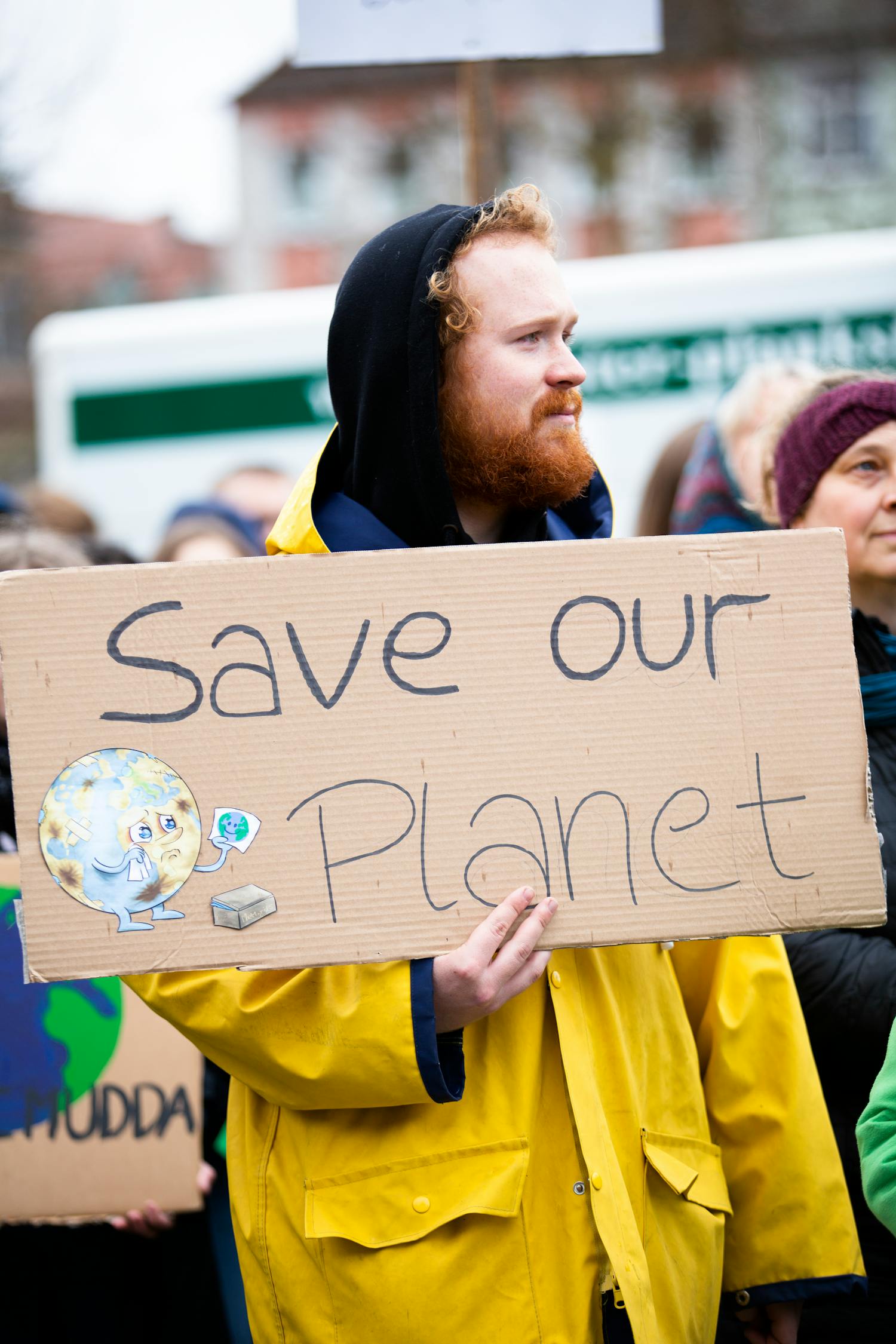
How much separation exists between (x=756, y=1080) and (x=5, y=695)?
3.90ft

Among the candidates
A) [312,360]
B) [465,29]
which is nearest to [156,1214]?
[465,29]

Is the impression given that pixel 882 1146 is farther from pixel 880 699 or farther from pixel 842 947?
pixel 880 699

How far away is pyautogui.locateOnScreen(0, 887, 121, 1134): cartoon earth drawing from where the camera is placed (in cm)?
241

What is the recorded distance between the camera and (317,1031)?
1.61m

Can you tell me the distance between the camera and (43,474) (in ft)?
22.9

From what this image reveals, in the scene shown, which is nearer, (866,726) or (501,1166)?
(501,1166)

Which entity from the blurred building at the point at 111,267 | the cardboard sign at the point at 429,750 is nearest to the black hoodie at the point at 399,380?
the cardboard sign at the point at 429,750

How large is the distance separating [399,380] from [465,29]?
5.58ft

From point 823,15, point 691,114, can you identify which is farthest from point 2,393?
point 823,15

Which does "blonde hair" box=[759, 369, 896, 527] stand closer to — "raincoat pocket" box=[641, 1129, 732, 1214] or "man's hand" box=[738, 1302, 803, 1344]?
"raincoat pocket" box=[641, 1129, 732, 1214]

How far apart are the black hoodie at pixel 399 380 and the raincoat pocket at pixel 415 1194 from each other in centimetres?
85

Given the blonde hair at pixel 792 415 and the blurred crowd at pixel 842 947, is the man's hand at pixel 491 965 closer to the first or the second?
the blurred crowd at pixel 842 947

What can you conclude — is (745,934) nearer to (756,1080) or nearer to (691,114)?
(756,1080)

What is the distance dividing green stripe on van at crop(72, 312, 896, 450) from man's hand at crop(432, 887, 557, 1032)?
433cm
